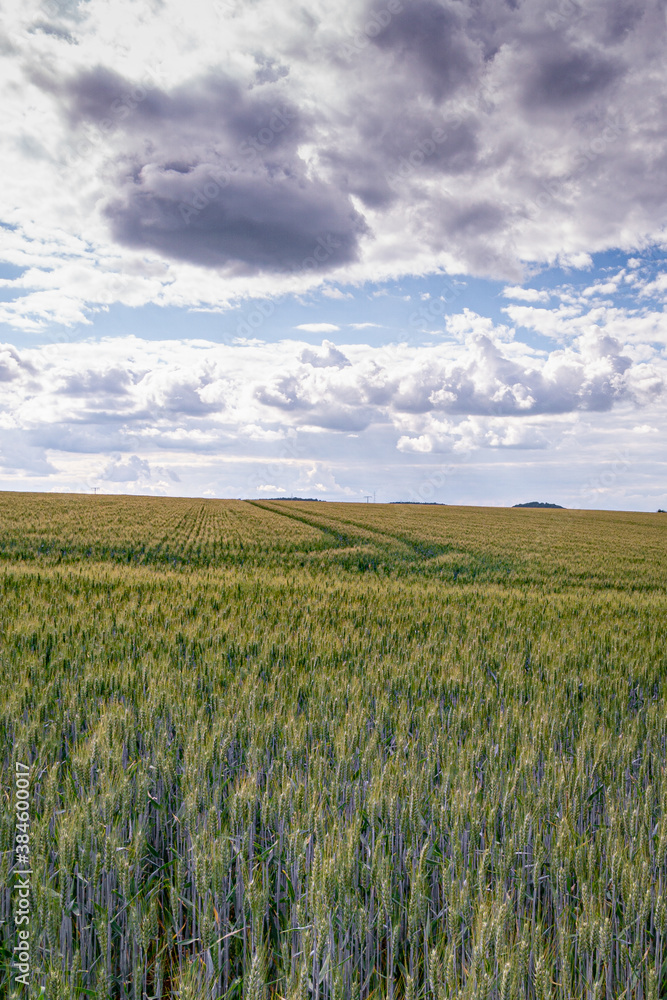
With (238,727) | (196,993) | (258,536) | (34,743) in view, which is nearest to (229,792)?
(238,727)

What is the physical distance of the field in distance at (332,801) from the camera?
2.19 m

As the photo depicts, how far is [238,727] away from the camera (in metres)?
4.08

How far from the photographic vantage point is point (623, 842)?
9.77 ft

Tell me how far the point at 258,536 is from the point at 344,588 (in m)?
14.3

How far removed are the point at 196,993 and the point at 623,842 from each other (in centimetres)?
240

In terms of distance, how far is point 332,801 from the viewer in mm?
3031

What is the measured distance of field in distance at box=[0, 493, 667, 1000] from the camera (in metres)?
2.19

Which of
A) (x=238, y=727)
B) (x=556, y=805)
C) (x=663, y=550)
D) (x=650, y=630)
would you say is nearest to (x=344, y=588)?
(x=650, y=630)

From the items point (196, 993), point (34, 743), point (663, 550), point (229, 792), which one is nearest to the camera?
point (196, 993)

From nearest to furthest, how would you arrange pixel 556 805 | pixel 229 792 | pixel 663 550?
pixel 556 805 < pixel 229 792 < pixel 663 550

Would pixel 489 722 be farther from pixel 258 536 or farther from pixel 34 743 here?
pixel 258 536

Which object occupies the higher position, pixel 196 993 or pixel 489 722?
pixel 196 993

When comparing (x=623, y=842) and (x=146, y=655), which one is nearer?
(x=623, y=842)

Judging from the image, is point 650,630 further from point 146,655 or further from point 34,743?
point 34,743
